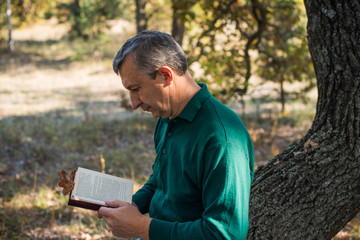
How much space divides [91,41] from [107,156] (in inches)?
528

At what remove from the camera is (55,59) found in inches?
771

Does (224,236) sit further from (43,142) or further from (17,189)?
(43,142)

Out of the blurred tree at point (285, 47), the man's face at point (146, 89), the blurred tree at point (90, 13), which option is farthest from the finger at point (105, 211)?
the blurred tree at point (90, 13)

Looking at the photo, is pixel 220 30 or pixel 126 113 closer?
pixel 220 30

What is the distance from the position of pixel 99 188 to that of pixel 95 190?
0.02 meters

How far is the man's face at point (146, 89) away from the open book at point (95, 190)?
0.51 metres

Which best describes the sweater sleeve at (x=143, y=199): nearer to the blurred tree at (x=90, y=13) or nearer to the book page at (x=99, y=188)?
the book page at (x=99, y=188)

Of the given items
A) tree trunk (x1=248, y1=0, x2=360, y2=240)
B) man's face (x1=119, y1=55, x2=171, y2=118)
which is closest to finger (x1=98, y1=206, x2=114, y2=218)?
man's face (x1=119, y1=55, x2=171, y2=118)

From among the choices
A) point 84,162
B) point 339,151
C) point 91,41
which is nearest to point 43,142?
point 84,162

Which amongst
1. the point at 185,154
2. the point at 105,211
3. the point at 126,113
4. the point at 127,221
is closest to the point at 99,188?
the point at 105,211

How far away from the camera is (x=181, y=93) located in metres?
1.66

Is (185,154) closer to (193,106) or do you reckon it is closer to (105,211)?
(193,106)

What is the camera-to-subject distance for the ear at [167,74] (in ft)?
5.13

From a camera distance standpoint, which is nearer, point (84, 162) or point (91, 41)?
point (84, 162)
